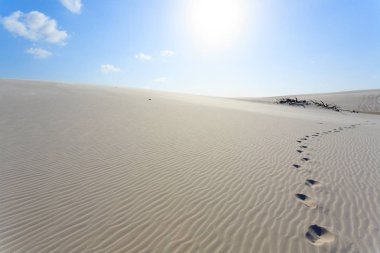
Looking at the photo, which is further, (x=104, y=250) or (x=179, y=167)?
(x=179, y=167)

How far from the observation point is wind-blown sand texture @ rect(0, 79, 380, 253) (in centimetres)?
345

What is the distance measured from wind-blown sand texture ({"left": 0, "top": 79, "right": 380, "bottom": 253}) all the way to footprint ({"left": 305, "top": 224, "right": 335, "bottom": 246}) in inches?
0.6

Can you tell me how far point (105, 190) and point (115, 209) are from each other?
78cm

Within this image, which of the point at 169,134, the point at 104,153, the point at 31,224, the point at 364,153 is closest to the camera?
the point at 31,224

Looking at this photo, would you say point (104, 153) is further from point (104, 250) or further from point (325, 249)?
point (325, 249)

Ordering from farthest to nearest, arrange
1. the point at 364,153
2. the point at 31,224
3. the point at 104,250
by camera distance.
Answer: the point at 364,153 < the point at 31,224 < the point at 104,250

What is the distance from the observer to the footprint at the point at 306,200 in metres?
4.45

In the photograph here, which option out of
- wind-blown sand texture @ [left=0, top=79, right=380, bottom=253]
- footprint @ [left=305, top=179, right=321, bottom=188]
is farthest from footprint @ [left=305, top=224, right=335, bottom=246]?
footprint @ [left=305, top=179, right=321, bottom=188]

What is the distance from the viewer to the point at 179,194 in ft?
15.5

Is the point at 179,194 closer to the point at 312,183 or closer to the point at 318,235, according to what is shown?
the point at 318,235

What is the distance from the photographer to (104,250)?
3213 mm

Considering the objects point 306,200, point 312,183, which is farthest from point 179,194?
point 312,183

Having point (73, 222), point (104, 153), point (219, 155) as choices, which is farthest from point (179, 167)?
point (73, 222)

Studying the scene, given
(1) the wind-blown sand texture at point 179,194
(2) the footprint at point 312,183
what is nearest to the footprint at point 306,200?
(1) the wind-blown sand texture at point 179,194
